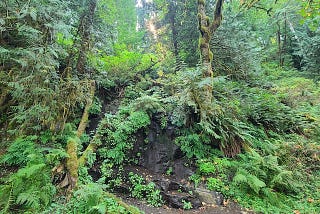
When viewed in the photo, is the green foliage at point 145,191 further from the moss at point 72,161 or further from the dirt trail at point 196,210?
the moss at point 72,161

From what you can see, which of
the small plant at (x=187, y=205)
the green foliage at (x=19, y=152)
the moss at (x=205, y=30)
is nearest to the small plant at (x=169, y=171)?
the small plant at (x=187, y=205)

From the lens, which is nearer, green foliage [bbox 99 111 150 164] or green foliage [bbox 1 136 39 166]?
green foliage [bbox 1 136 39 166]

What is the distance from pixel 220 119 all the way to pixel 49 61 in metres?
5.46

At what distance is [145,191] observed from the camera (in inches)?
219

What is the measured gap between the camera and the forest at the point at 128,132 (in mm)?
4874

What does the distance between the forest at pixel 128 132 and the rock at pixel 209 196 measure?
26 millimetres

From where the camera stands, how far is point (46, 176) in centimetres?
446

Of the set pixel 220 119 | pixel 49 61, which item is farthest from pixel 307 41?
pixel 49 61

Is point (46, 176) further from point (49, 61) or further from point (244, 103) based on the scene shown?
point (244, 103)

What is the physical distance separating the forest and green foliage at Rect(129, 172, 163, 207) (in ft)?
0.10

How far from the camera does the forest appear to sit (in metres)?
4.87

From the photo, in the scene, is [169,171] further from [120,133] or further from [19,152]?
[19,152]

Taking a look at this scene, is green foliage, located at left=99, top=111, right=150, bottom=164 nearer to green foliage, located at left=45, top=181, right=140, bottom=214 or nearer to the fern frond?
green foliage, located at left=45, top=181, right=140, bottom=214

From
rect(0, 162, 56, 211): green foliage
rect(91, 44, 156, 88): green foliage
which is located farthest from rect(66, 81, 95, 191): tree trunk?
rect(91, 44, 156, 88): green foliage
